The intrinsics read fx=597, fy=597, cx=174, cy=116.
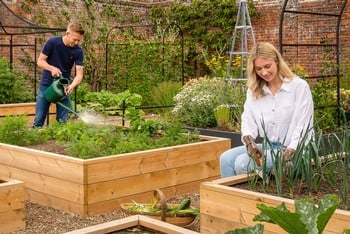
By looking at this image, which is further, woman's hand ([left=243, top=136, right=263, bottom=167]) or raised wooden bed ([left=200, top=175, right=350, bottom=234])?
woman's hand ([left=243, top=136, right=263, bottom=167])

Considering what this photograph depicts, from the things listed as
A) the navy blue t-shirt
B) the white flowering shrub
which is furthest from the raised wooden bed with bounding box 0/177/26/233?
the white flowering shrub

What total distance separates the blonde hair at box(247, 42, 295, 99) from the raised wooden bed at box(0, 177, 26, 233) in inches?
67.9

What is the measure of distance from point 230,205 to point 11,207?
160 centimetres

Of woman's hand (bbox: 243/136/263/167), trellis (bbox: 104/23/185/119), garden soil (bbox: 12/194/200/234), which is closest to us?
woman's hand (bbox: 243/136/263/167)

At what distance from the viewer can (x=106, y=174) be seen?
4543 millimetres

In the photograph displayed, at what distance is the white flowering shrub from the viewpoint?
7.96 meters

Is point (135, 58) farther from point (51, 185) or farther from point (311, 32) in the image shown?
point (51, 185)

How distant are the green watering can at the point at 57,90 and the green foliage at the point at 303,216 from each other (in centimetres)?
458

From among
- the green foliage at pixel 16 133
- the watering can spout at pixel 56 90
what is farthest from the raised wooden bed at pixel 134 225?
the watering can spout at pixel 56 90

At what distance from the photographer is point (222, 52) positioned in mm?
13336

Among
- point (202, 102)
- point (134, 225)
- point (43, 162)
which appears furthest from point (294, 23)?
point (134, 225)

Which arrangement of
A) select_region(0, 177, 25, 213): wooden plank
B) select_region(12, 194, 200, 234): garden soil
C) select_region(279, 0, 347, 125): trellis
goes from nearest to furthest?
select_region(0, 177, 25, 213): wooden plank < select_region(12, 194, 200, 234): garden soil < select_region(279, 0, 347, 125): trellis

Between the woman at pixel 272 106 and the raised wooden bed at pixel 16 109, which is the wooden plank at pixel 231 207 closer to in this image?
the woman at pixel 272 106

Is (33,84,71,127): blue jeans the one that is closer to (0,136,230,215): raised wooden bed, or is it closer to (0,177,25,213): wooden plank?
(0,136,230,215): raised wooden bed
